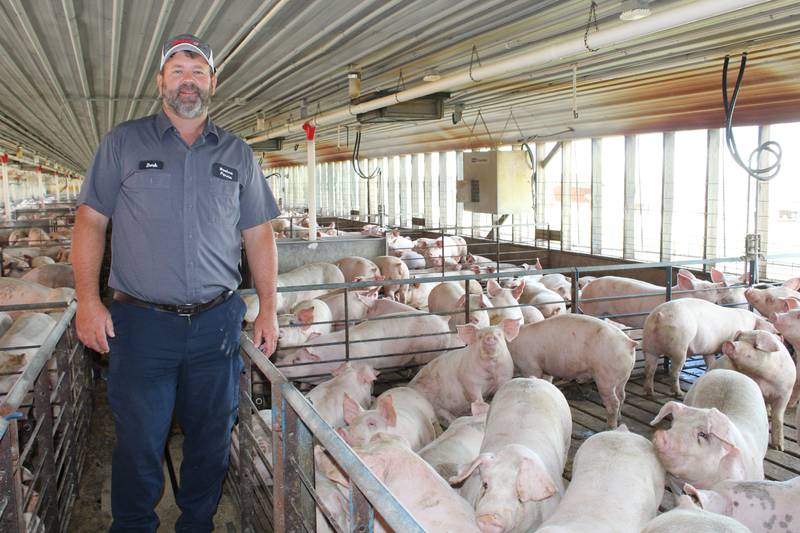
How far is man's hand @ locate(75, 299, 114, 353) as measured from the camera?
2.49m

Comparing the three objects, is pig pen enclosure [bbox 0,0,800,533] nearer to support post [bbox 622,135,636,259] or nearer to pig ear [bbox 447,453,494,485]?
support post [bbox 622,135,636,259]

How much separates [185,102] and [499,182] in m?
7.36

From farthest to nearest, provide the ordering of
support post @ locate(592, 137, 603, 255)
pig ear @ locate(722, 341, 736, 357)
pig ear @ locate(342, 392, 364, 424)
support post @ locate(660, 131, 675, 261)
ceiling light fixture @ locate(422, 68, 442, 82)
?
support post @ locate(592, 137, 603, 255) < support post @ locate(660, 131, 675, 261) < ceiling light fixture @ locate(422, 68, 442, 82) < pig ear @ locate(722, 341, 736, 357) < pig ear @ locate(342, 392, 364, 424)

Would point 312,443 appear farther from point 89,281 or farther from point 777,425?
point 777,425

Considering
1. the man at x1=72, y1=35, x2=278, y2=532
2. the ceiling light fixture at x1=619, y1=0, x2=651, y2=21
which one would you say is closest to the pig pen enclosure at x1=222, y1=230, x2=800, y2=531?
the man at x1=72, y1=35, x2=278, y2=532

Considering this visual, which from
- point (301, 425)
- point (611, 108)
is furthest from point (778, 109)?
point (301, 425)

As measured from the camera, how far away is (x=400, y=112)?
8461 mm

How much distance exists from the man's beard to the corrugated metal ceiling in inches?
90.3

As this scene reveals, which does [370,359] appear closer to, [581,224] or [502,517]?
[502,517]

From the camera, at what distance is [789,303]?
5.55 m

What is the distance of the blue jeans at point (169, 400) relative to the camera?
2.53 meters

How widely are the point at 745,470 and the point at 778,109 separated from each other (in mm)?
5938

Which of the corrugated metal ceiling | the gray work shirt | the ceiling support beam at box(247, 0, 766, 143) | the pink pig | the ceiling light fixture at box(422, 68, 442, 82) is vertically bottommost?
the pink pig

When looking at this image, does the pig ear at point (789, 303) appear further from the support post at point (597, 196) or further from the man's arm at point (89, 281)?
the support post at point (597, 196)
